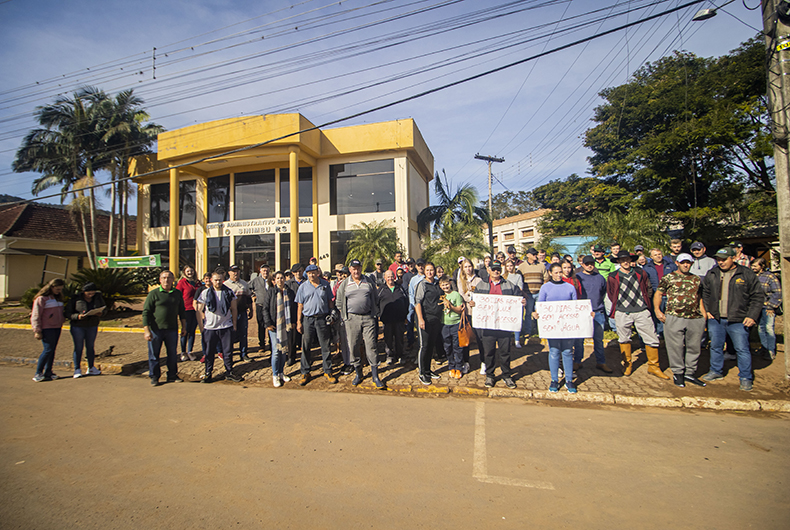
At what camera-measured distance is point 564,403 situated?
5387mm

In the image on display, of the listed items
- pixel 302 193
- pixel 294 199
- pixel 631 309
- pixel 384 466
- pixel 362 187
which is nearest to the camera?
pixel 384 466

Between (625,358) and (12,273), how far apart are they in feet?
105

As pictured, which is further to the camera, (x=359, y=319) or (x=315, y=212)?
(x=315, y=212)

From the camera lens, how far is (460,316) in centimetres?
645

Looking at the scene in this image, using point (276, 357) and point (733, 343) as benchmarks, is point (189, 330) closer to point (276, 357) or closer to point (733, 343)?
point (276, 357)

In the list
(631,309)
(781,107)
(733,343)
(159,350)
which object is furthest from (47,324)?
(781,107)

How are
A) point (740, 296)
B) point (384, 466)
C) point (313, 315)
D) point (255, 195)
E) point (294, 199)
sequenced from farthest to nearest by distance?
1. point (255, 195)
2. point (294, 199)
3. point (313, 315)
4. point (740, 296)
5. point (384, 466)

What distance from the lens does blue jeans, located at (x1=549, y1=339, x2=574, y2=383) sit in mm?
5594

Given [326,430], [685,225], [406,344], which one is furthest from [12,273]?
[685,225]

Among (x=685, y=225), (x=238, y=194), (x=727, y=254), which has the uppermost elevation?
(x=238, y=194)

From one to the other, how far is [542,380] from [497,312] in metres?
1.40

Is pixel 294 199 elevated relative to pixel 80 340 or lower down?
elevated

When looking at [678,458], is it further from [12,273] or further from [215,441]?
[12,273]

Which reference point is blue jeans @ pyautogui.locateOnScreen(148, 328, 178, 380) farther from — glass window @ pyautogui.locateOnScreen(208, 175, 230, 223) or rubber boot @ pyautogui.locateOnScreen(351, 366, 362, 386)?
glass window @ pyautogui.locateOnScreen(208, 175, 230, 223)
